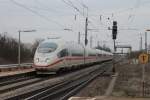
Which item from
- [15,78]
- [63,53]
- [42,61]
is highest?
[63,53]

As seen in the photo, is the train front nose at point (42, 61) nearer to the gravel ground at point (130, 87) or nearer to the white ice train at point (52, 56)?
the white ice train at point (52, 56)

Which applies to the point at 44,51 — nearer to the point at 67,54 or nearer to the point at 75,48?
the point at 67,54

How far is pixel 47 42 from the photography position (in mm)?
38031

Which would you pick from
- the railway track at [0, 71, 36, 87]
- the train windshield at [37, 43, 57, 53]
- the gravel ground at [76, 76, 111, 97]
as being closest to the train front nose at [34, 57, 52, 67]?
the train windshield at [37, 43, 57, 53]

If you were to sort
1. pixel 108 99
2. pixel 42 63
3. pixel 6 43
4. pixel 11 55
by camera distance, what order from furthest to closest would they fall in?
pixel 6 43 < pixel 11 55 < pixel 42 63 < pixel 108 99

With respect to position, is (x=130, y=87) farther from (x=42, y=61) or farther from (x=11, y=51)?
(x=11, y=51)

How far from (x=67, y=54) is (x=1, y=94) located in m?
19.3

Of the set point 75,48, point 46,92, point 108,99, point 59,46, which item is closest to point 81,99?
point 108,99

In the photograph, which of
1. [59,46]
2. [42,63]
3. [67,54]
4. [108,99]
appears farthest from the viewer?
[67,54]

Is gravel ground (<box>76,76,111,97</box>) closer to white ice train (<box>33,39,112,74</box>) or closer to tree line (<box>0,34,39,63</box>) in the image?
white ice train (<box>33,39,112,74</box>)

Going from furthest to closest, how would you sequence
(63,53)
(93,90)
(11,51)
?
(11,51) → (63,53) → (93,90)

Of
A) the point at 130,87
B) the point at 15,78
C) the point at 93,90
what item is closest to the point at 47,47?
the point at 15,78

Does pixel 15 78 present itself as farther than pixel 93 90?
Yes

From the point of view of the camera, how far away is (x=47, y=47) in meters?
37.0
